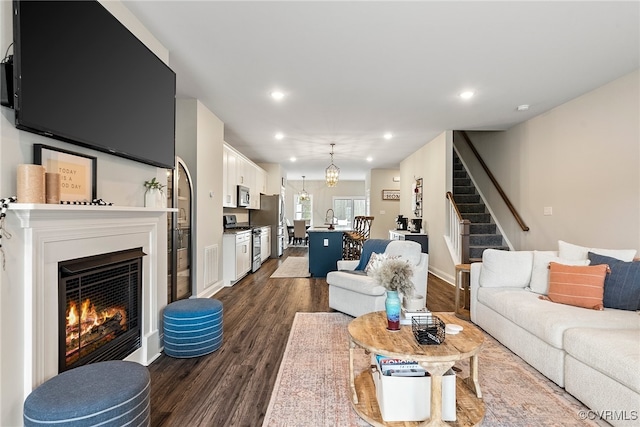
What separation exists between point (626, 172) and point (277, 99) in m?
4.14

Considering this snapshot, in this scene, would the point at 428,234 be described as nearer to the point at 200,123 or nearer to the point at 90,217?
the point at 200,123

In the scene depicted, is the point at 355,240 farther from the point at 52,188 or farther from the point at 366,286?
the point at 52,188

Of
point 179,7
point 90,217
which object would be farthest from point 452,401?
point 179,7

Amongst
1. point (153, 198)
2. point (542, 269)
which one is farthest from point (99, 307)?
point (542, 269)

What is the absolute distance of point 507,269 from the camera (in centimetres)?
337

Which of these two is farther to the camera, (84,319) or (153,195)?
(153,195)

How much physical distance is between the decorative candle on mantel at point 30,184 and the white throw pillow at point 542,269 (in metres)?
3.98

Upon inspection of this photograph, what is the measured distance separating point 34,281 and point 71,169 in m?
0.65

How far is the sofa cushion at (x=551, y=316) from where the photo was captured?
91.5 inches

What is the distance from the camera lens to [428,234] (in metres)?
6.84

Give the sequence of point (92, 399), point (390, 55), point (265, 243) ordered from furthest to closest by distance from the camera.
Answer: point (265, 243), point (390, 55), point (92, 399)

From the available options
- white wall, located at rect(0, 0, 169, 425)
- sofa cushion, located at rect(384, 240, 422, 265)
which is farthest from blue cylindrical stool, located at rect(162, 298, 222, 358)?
sofa cushion, located at rect(384, 240, 422, 265)

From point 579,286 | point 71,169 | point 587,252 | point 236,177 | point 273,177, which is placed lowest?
point 579,286

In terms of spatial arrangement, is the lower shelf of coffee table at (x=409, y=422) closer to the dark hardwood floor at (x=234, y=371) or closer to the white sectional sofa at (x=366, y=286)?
the dark hardwood floor at (x=234, y=371)
